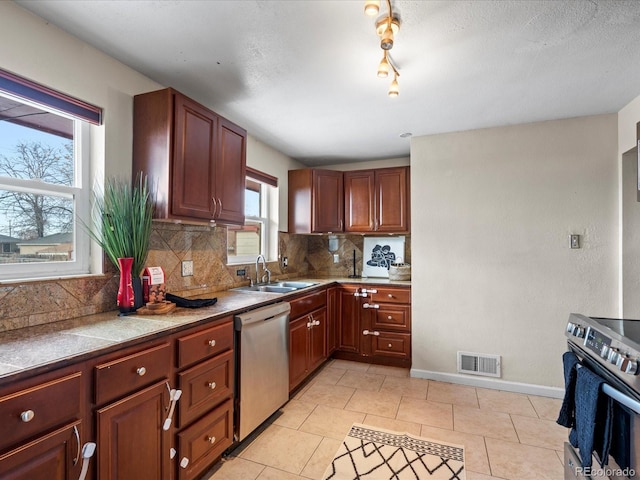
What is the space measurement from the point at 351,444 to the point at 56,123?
2564mm

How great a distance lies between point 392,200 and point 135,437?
123 inches

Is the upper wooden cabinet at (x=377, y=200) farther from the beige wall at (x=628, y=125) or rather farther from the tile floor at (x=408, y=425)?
the beige wall at (x=628, y=125)

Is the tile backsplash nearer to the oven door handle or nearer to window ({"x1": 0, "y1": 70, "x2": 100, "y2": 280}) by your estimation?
window ({"x1": 0, "y1": 70, "x2": 100, "y2": 280})

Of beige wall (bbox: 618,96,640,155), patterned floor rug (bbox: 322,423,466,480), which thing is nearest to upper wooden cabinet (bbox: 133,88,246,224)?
patterned floor rug (bbox: 322,423,466,480)

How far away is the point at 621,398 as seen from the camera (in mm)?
1022

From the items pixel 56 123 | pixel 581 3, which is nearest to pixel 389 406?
pixel 581 3

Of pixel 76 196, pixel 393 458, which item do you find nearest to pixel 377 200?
pixel 393 458

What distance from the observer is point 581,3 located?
1.45m

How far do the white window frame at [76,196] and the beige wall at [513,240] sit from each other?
2.70 m

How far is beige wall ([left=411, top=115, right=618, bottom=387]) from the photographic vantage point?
106 inches

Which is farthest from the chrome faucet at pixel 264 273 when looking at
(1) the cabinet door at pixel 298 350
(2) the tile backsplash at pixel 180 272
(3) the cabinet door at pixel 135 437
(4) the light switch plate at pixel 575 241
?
(4) the light switch plate at pixel 575 241

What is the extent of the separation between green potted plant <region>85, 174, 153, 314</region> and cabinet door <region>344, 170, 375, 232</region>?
2421 millimetres

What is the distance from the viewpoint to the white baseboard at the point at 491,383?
2.78 m

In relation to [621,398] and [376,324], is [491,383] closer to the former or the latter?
[376,324]
